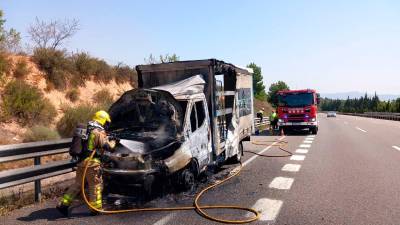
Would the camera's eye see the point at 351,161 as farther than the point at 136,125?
Yes

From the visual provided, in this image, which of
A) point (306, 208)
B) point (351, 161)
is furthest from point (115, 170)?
point (351, 161)

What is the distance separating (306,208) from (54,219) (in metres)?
3.96

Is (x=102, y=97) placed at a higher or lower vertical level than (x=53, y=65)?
lower

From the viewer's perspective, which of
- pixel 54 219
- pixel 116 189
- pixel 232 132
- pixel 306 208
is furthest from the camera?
pixel 232 132

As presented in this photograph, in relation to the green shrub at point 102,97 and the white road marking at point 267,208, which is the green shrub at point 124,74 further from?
the white road marking at point 267,208

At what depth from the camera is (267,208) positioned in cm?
630

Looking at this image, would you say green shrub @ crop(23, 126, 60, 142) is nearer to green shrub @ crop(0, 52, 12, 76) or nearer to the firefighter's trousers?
green shrub @ crop(0, 52, 12, 76)

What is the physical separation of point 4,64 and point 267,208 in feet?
66.4

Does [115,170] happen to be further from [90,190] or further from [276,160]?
[276,160]

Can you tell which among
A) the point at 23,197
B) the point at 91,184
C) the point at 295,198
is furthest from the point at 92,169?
the point at 295,198

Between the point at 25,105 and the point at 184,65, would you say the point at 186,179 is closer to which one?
the point at 184,65

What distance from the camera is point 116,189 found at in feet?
23.0

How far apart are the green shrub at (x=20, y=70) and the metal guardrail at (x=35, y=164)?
1788cm

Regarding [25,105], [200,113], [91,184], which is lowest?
[91,184]
